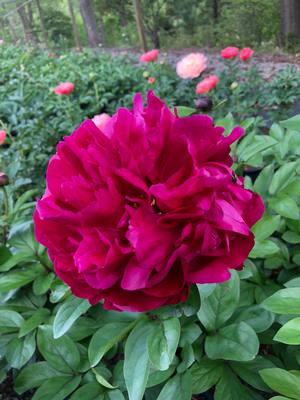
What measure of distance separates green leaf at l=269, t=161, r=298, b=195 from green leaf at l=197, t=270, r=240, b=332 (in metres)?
0.34

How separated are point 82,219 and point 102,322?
1.29ft

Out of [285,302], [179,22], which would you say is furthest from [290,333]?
[179,22]

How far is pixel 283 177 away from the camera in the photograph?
38.7 inches

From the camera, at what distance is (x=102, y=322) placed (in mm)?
809

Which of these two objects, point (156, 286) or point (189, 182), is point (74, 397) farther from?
point (189, 182)

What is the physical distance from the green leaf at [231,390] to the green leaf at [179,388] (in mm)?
97

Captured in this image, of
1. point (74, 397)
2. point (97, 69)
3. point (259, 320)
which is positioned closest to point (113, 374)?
point (74, 397)

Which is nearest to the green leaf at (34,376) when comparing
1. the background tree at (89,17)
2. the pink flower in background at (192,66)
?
the pink flower in background at (192,66)

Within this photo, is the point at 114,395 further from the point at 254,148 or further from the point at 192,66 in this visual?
the point at 192,66

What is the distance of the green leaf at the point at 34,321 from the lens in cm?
86

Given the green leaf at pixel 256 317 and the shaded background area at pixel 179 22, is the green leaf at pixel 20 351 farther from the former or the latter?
the shaded background area at pixel 179 22

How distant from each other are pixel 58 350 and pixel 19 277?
23cm

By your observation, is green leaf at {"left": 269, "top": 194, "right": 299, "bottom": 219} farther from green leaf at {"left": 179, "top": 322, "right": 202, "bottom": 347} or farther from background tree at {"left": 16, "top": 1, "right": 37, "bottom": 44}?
background tree at {"left": 16, "top": 1, "right": 37, "bottom": 44}

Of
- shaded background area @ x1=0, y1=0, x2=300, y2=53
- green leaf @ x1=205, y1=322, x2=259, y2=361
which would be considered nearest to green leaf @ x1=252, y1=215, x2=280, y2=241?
green leaf @ x1=205, y1=322, x2=259, y2=361
